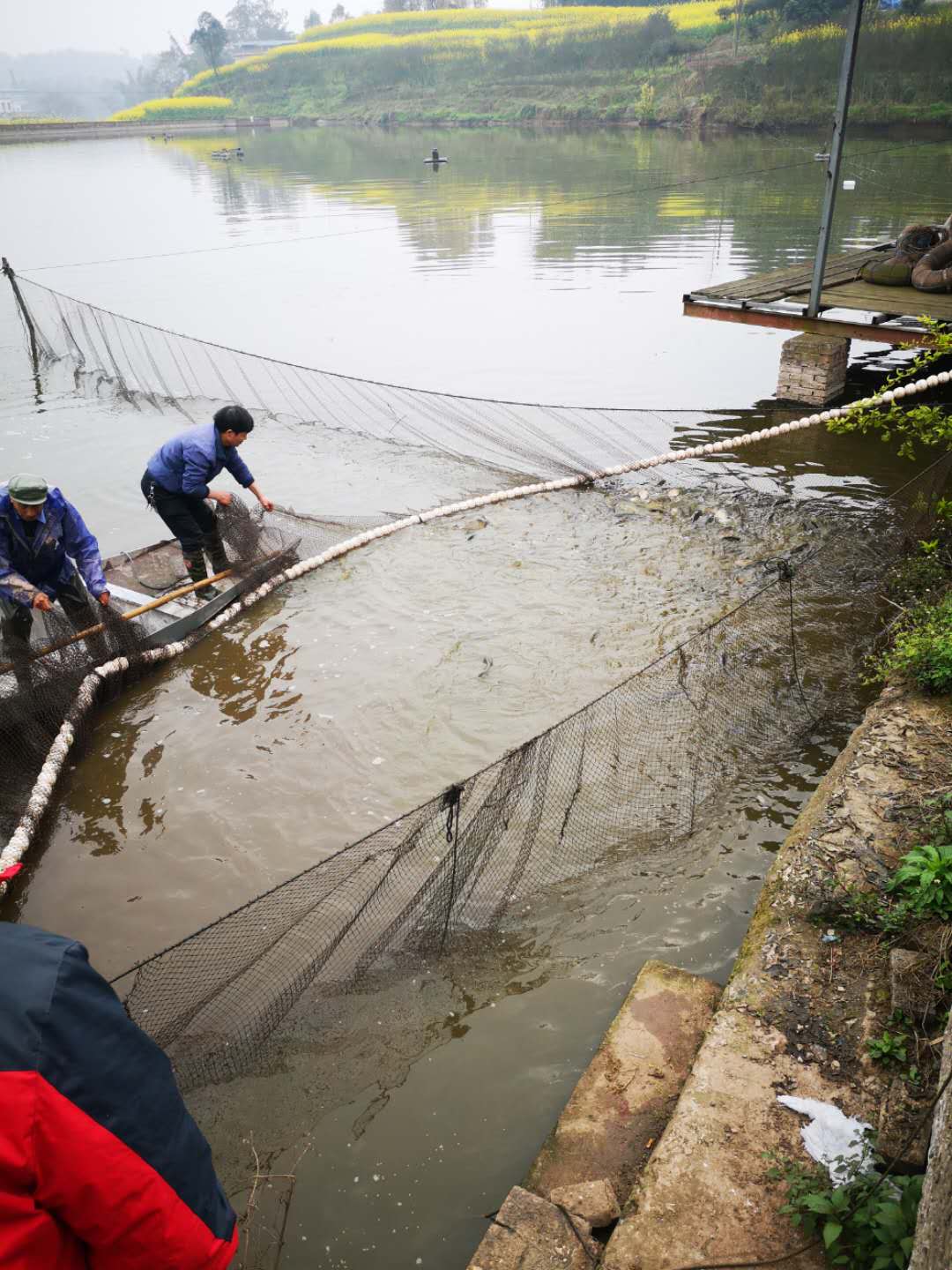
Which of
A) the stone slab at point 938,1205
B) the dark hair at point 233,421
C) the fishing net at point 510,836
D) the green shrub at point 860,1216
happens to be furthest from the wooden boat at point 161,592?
the stone slab at point 938,1205

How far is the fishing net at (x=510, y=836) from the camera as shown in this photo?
355 cm

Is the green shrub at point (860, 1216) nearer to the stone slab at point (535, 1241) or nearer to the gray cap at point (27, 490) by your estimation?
the stone slab at point (535, 1241)

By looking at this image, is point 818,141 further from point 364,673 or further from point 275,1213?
point 275,1213

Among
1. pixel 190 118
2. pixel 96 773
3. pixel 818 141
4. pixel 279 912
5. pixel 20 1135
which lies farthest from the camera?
pixel 190 118

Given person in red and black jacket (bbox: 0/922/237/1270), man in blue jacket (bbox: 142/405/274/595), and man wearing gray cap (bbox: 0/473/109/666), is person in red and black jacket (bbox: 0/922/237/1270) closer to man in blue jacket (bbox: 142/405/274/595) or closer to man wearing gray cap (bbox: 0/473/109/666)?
man wearing gray cap (bbox: 0/473/109/666)

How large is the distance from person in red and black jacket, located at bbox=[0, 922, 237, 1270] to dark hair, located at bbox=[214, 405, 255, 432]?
5297 millimetres

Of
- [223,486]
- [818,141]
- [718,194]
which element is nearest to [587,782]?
[223,486]

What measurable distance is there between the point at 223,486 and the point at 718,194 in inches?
900

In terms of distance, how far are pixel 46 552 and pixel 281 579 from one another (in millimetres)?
2103

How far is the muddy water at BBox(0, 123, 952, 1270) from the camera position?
132 inches

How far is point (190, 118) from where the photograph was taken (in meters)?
82.6

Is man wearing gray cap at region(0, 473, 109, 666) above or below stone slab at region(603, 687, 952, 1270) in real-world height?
above

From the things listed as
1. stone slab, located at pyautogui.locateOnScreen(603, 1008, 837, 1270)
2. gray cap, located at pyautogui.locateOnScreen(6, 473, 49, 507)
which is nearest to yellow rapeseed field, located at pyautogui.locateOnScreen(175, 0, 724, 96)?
gray cap, located at pyautogui.locateOnScreen(6, 473, 49, 507)

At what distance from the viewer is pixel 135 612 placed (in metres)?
6.44
